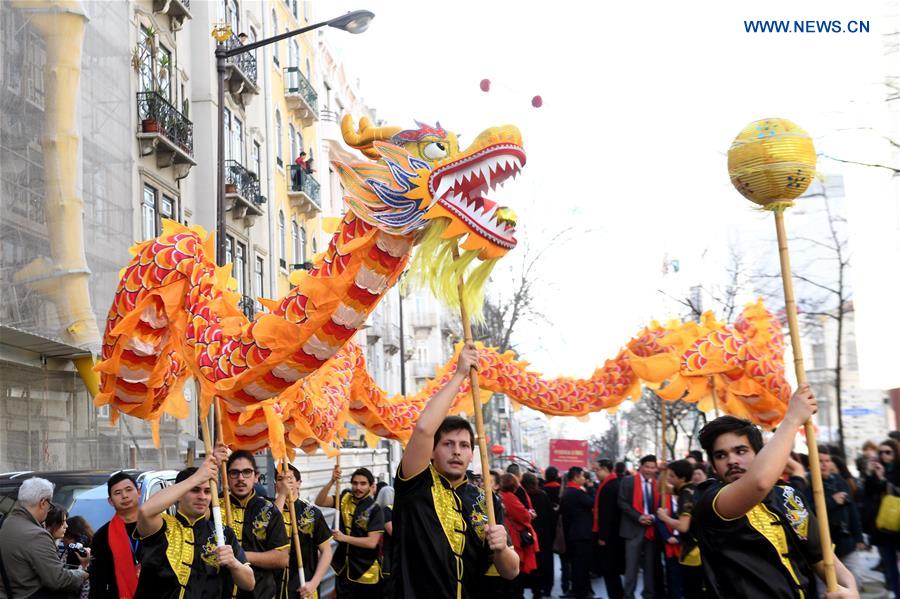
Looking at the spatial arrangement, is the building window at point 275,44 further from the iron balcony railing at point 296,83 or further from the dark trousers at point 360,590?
the dark trousers at point 360,590

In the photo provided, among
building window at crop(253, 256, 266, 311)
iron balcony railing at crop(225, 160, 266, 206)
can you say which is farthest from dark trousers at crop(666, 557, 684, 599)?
building window at crop(253, 256, 266, 311)

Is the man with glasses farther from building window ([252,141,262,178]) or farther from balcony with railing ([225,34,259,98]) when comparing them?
building window ([252,141,262,178])

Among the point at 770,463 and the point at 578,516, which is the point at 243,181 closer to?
the point at 578,516

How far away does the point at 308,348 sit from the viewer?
6.92 meters

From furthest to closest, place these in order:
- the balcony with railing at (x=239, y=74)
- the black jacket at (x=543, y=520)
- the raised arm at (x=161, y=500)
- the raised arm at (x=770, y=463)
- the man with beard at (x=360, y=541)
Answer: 1. the balcony with railing at (x=239, y=74)
2. the black jacket at (x=543, y=520)
3. the man with beard at (x=360, y=541)
4. the raised arm at (x=161, y=500)
5. the raised arm at (x=770, y=463)

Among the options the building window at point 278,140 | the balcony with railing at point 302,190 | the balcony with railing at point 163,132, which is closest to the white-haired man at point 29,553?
the balcony with railing at point 163,132

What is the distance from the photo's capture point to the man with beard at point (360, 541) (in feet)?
33.3

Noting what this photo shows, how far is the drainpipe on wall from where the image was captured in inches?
593

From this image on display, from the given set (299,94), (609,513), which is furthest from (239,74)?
(609,513)

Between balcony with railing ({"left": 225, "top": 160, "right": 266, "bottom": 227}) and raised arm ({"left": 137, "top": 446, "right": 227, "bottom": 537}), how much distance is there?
19567mm

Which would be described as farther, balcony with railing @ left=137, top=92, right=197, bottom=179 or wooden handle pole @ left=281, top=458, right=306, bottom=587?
balcony with railing @ left=137, top=92, right=197, bottom=179

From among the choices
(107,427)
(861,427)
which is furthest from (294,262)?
(861,427)

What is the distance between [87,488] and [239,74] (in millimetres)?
17790

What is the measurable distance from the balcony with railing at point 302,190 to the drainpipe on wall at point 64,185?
16.5 metres
